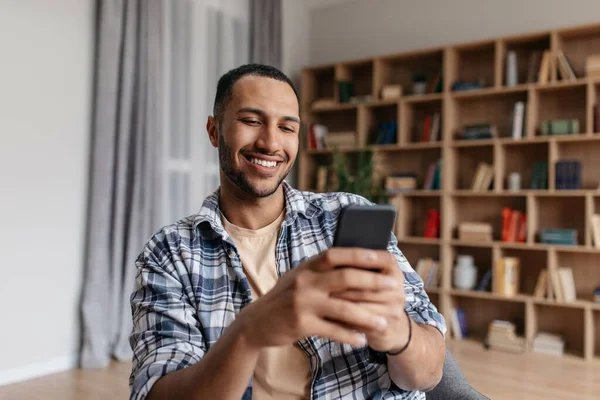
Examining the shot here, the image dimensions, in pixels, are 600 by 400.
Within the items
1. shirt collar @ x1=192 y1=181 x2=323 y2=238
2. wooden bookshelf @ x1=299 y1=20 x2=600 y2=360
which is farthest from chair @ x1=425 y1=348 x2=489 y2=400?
wooden bookshelf @ x1=299 y1=20 x2=600 y2=360

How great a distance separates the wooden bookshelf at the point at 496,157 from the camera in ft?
12.3

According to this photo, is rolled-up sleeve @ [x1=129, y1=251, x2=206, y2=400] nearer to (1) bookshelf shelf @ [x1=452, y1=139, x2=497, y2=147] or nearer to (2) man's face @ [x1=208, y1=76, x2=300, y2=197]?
(2) man's face @ [x1=208, y1=76, x2=300, y2=197]

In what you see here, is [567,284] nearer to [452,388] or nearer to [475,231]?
[475,231]

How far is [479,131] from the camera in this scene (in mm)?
4020

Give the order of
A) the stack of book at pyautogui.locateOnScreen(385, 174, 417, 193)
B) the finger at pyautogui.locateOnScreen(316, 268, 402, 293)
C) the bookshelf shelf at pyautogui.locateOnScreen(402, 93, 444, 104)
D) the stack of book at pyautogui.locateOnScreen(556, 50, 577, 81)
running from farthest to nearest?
1. the stack of book at pyautogui.locateOnScreen(385, 174, 417, 193)
2. the bookshelf shelf at pyautogui.locateOnScreen(402, 93, 444, 104)
3. the stack of book at pyautogui.locateOnScreen(556, 50, 577, 81)
4. the finger at pyautogui.locateOnScreen(316, 268, 402, 293)

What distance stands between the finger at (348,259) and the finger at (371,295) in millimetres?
29

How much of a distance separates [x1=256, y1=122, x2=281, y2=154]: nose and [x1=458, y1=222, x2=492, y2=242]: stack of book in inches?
126

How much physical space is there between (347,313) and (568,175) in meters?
3.54

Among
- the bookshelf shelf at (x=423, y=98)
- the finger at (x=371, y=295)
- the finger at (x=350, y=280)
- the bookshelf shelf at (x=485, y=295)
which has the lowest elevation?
the bookshelf shelf at (x=485, y=295)

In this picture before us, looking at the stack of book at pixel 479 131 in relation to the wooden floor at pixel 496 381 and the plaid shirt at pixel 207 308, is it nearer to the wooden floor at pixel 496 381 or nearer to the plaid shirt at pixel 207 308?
the wooden floor at pixel 496 381

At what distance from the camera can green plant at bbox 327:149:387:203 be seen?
419 centimetres

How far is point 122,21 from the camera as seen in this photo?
129 inches

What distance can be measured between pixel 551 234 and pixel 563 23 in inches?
60.0

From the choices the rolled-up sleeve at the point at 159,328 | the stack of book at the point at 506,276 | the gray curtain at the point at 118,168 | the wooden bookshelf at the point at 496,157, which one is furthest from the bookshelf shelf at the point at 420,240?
the rolled-up sleeve at the point at 159,328
